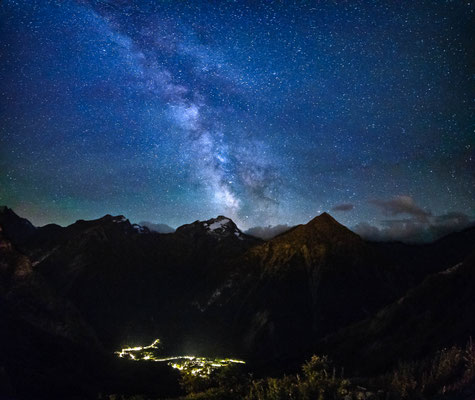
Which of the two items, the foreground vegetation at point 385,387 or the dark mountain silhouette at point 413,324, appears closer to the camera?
the foreground vegetation at point 385,387

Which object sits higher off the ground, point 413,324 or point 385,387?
point 385,387

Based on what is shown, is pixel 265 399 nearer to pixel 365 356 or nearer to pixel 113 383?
pixel 365 356

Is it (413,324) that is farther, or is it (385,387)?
(413,324)

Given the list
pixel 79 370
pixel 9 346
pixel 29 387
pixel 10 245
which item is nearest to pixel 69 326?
pixel 79 370

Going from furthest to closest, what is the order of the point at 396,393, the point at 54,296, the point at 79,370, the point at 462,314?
the point at 54,296
the point at 79,370
the point at 462,314
the point at 396,393

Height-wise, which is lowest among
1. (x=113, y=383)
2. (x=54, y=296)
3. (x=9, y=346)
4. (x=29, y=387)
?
(x=113, y=383)

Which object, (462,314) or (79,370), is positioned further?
(79,370)

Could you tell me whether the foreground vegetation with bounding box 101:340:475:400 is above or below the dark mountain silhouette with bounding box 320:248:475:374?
above

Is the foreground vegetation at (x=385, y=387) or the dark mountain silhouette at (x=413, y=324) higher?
the foreground vegetation at (x=385, y=387)

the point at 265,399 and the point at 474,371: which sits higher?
the point at 474,371

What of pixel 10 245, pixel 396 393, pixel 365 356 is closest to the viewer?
pixel 396 393

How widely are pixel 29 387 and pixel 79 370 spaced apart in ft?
137

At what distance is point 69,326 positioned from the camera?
175625 millimetres

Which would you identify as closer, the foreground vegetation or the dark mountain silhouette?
the foreground vegetation
